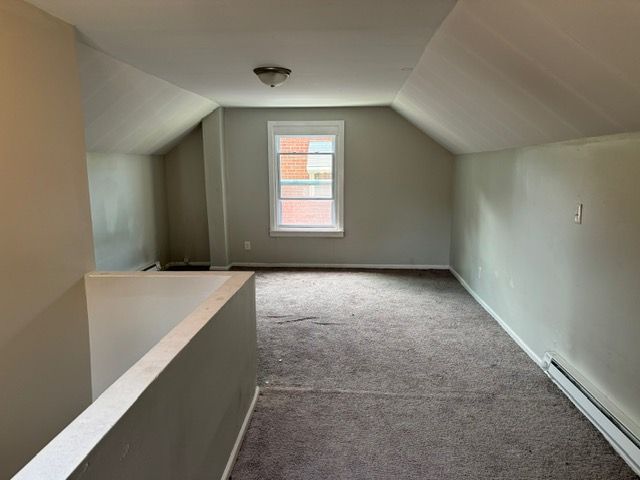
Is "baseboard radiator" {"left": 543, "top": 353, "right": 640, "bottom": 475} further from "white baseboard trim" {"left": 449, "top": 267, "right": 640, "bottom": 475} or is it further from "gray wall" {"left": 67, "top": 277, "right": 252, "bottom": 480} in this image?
"gray wall" {"left": 67, "top": 277, "right": 252, "bottom": 480}

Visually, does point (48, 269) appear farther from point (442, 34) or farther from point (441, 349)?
point (441, 349)

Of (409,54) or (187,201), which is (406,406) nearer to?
(409,54)

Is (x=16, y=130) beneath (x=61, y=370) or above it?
above

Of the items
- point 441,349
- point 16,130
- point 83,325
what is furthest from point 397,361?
point 16,130

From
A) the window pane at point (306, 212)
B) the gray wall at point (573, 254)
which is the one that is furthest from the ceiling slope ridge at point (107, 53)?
the gray wall at point (573, 254)

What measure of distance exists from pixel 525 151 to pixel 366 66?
51.4 inches

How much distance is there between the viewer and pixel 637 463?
1.96 meters

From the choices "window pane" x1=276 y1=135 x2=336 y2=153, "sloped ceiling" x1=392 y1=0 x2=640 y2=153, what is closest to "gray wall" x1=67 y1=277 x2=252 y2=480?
"sloped ceiling" x1=392 y1=0 x2=640 y2=153

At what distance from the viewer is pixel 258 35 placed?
A: 2.41 meters

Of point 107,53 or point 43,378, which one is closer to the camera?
point 43,378

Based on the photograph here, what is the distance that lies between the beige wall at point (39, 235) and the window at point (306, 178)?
3.38 m

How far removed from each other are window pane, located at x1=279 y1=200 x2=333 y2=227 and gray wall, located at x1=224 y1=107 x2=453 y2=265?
208 mm

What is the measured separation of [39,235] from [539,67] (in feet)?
7.60

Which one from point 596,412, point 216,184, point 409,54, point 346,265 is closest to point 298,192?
point 216,184
